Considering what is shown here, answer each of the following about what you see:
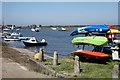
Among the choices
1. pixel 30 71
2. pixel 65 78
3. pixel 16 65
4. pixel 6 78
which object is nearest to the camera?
pixel 65 78

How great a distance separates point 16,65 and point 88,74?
24.4 feet

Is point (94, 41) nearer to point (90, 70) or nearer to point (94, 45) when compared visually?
point (94, 45)

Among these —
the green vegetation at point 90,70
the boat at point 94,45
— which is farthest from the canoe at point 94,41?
the green vegetation at point 90,70

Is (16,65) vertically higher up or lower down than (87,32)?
lower down

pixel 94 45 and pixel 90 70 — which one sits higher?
pixel 94 45

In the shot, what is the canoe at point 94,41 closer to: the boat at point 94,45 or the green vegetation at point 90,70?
the boat at point 94,45

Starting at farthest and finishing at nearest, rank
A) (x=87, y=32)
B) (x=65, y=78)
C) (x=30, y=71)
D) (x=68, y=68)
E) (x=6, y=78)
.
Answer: (x=87, y=32)
(x=30, y=71)
(x=68, y=68)
(x=6, y=78)
(x=65, y=78)

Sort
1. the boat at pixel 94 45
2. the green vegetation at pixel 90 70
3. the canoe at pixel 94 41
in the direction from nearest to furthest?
the green vegetation at pixel 90 70 < the boat at pixel 94 45 < the canoe at pixel 94 41

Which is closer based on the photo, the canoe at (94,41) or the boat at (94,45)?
the boat at (94,45)

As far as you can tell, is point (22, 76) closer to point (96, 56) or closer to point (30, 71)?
point (30, 71)

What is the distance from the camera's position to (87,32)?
24359 mm

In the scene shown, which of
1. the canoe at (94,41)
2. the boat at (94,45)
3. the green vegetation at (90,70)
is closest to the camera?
the green vegetation at (90,70)

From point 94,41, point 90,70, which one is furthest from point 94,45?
point 90,70

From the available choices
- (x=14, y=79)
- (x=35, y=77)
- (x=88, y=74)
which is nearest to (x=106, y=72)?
(x=88, y=74)
